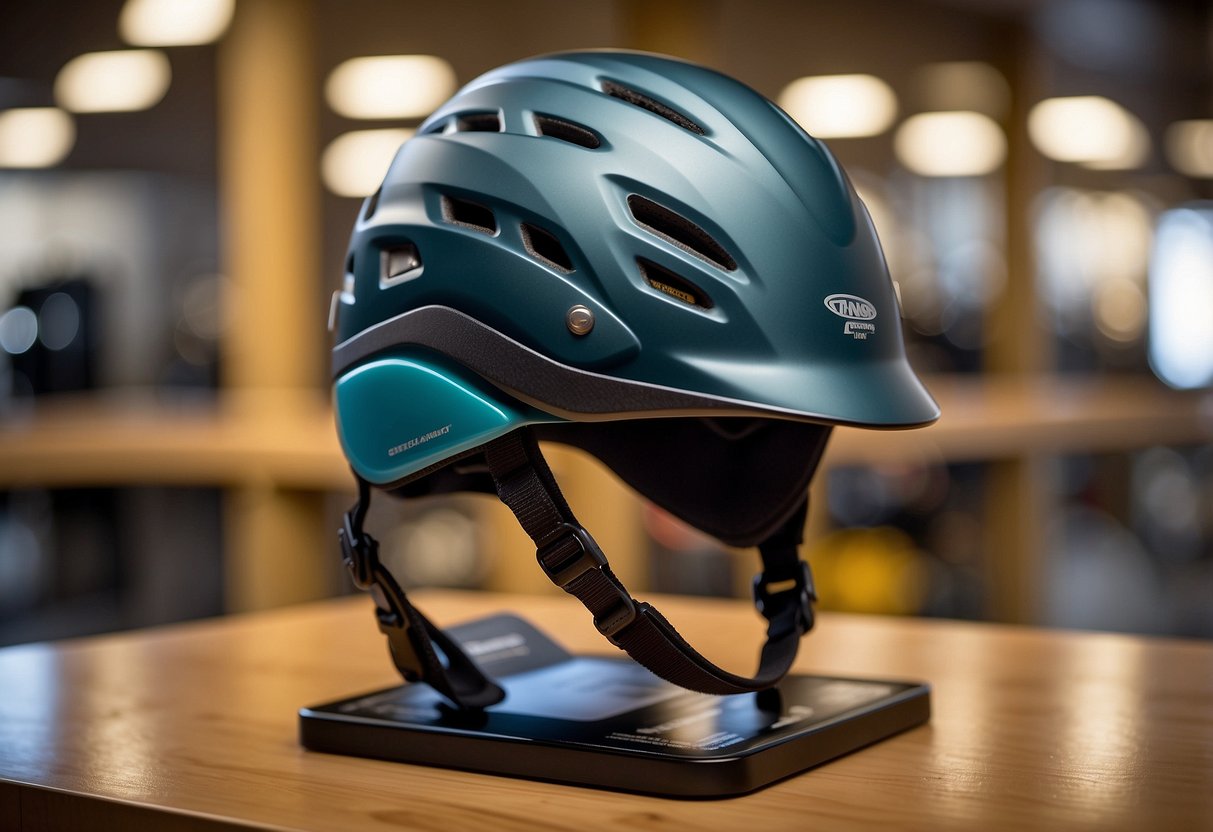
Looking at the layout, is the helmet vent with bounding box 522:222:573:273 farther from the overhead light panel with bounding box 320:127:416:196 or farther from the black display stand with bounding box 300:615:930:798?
the overhead light panel with bounding box 320:127:416:196

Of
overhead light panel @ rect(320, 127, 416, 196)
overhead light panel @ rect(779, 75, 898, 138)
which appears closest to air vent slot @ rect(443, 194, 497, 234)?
overhead light panel @ rect(779, 75, 898, 138)

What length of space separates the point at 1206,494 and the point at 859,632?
446 centimetres

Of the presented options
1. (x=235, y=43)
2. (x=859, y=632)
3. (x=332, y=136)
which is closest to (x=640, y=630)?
(x=859, y=632)

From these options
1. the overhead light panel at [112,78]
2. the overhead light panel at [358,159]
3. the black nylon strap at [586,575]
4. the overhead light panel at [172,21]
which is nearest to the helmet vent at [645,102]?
the black nylon strap at [586,575]

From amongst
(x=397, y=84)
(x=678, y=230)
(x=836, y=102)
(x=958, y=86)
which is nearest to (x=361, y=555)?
(x=678, y=230)

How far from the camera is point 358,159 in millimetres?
5645

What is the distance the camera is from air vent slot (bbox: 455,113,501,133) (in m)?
0.89

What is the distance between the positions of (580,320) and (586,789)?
0.26 meters

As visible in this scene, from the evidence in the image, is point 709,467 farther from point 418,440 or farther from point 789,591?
point 418,440

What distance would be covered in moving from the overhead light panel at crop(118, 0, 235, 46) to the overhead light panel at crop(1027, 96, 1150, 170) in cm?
242

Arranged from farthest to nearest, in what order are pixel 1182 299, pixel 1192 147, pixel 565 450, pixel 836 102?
pixel 1192 147, pixel 1182 299, pixel 836 102, pixel 565 450

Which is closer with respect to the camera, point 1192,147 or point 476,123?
point 476,123

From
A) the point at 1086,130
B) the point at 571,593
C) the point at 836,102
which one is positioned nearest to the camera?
the point at 571,593

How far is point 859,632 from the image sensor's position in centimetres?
130
